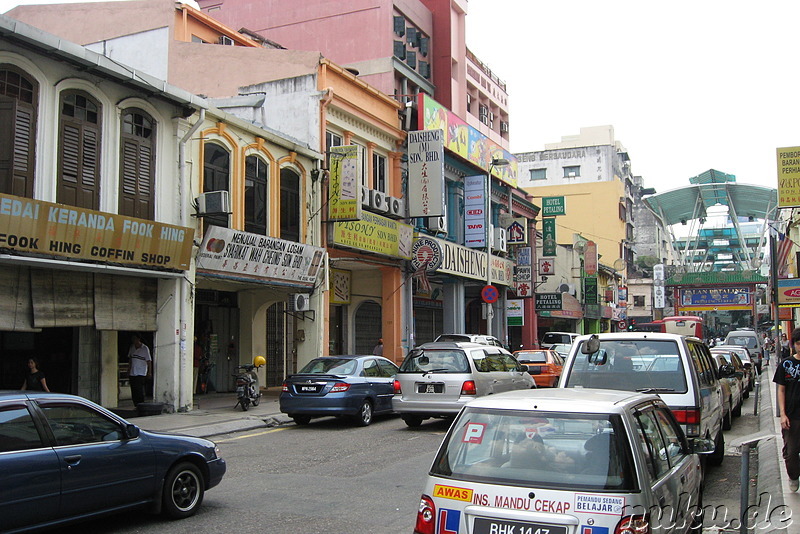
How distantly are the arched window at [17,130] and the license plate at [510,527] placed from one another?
486 inches

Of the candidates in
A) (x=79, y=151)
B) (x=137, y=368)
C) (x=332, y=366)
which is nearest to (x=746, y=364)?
(x=332, y=366)

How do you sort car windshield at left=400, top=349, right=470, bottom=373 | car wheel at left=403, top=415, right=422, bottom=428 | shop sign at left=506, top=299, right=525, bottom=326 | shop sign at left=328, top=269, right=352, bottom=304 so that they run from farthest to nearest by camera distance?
shop sign at left=506, top=299, right=525, bottom=326
shop sign at left=328, top=269, right=352, bottom=304
car wheel at left=403, top=415, right=422, bottom=428
car windshield at left=400, top=349, right=470, bottom=373

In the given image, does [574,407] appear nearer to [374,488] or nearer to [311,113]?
[374,488]

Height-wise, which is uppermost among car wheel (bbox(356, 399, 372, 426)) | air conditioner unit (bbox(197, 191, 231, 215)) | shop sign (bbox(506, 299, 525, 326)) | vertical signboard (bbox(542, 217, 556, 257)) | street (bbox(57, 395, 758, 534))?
vertical signboard (bbox(542, 217, 556, 257))

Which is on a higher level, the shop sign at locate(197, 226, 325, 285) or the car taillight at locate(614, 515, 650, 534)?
the shop sign at locate(197, 226, 325, 285)

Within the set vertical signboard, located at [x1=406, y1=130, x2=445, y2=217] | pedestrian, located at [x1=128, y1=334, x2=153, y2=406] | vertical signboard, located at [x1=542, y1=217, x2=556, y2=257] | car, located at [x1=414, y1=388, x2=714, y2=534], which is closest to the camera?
car, located at [x1=414, y1=388, x2=714, y2=534]

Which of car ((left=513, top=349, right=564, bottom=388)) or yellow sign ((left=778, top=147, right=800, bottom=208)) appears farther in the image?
car ((left=513, top=349, right=564, bottom=388))

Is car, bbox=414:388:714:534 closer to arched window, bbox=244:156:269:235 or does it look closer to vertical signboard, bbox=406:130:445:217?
arched window, bbox=244:156:269:235

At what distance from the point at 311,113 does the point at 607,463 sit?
20038 millimetres

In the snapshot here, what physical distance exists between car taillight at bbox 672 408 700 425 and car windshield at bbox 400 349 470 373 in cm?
587

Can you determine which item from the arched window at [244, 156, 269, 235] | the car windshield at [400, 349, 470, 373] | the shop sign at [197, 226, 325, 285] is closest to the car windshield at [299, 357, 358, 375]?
the car windshield at [400, 349, 470, 373]

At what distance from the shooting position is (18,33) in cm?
1366

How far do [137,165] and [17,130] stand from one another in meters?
2.95

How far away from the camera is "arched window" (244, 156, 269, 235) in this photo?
20.1 meters
